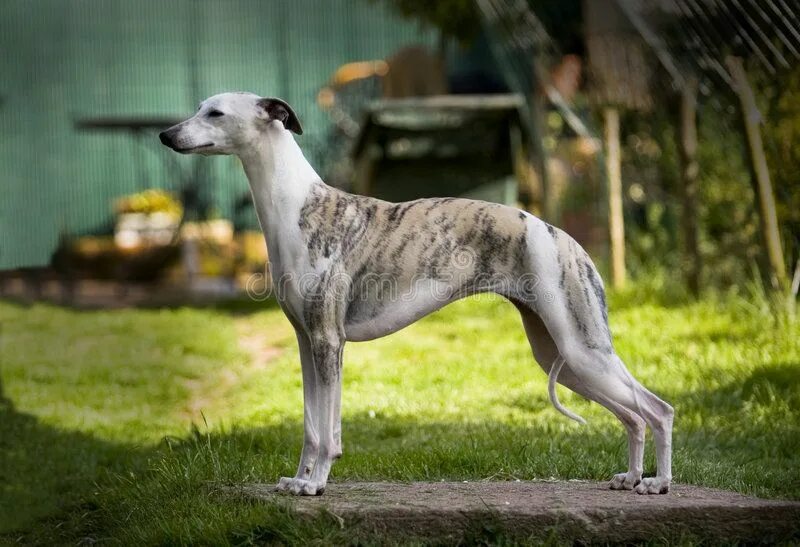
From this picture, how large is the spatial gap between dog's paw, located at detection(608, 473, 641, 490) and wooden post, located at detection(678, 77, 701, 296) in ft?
14.9

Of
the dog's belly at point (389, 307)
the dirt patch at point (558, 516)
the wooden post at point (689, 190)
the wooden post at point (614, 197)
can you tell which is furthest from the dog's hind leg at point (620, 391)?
the wooden post at point (614, 197)

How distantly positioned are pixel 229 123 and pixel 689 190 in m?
5.30

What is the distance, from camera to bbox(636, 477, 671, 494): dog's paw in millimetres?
3861

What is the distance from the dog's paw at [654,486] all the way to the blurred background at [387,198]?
47 centimetres

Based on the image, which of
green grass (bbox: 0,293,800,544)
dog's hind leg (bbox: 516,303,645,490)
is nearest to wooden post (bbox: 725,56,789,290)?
green grass (bbox: 0,293,800,544)

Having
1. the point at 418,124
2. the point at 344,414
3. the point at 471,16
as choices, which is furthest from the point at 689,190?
the point at 471,16

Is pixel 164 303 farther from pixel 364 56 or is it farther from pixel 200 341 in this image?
pixel 364 56

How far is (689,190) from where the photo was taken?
8406mm

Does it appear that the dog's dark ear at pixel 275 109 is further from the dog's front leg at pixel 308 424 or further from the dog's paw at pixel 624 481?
the dog's paw at pixel 624 481

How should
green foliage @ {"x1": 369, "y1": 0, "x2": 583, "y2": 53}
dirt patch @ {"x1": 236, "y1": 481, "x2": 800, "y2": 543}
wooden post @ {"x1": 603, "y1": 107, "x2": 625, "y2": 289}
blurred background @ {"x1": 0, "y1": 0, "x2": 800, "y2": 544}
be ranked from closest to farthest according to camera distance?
dirt patch @ {"x1": 236, "y1": 481, "x2": 800, "y2": 543} → blurred background @ {"x1": 0, "y1": 0, "x2": 800, "y2": 544} → wooden post @ {"x1": 603, "y1": 107, "x2": 625, "y2": 289} → green foliage @ {"x1": 369, "y1": 0, "x2": 583, "y2": 53}

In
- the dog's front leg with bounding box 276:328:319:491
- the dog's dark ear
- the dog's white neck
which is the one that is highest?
the dog's dark ear

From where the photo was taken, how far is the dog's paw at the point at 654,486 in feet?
12.7

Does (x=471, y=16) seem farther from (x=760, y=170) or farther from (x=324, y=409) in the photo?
(x=324, y=409)

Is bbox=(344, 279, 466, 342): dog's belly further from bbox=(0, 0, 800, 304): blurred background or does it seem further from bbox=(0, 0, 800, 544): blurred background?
bbox=(0, 0, 800, 304): blurred background
